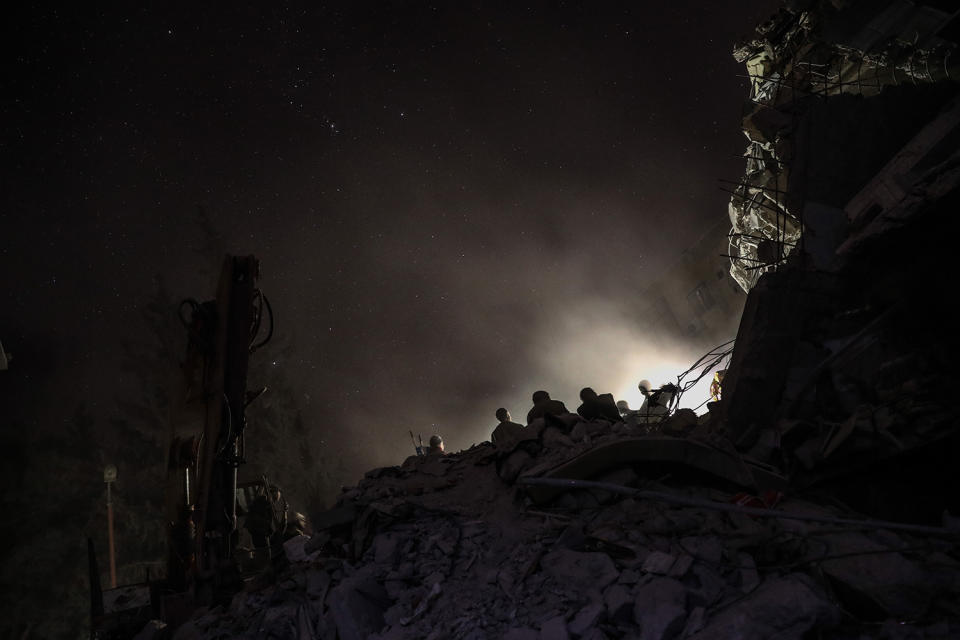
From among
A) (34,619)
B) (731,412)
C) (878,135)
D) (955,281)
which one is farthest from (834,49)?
(34,619)

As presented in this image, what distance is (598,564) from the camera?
3613mm

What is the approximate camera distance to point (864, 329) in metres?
7.35

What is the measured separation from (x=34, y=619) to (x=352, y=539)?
2708 centimetres

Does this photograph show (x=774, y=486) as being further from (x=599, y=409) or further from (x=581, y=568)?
(x=581, y=568)

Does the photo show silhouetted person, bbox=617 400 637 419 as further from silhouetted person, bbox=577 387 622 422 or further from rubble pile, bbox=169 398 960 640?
rubble pile, bbox=169 398 960 640

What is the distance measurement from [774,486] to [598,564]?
335 cm

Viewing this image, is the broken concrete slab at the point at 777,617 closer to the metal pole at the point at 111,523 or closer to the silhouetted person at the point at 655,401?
the silhouetted person at the point at 655,401

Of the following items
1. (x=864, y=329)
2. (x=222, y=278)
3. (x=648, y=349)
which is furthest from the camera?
(x=648, y=349)

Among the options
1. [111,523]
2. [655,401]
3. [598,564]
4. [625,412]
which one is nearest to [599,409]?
[655,401]

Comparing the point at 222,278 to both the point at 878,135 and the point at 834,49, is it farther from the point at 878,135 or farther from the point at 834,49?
the point at 834,49

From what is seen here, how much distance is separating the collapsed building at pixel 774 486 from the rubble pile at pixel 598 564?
0.06ft

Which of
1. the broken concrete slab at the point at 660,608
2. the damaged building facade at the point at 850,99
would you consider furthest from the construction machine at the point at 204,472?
the damaged building facade at the point at 850,99

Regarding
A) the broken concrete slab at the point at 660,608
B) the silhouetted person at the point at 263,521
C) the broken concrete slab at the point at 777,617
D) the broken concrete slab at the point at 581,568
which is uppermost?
the silhouetted person at the point at 263,521

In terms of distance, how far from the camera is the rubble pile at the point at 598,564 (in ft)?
9.77
